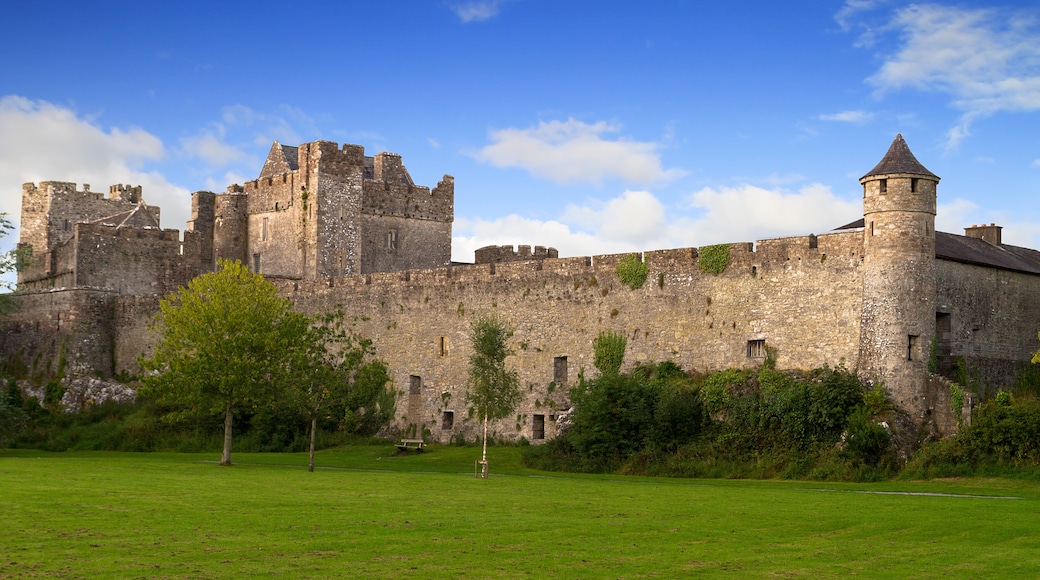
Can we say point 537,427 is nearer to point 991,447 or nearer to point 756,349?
point 756,349

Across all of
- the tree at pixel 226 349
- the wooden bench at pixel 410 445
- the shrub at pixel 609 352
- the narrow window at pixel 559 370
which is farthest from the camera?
the wooden bench at pixel 410 445

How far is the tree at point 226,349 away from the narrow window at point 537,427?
1010 cm

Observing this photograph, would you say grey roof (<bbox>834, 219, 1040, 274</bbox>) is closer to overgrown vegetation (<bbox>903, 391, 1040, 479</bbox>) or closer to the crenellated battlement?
overgrown vegetation (<bbox>903, 391, 1040, 479</bbox>)

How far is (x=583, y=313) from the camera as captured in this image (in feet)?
156

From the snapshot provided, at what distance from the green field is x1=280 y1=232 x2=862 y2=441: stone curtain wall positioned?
775 cm

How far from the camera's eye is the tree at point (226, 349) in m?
42.9

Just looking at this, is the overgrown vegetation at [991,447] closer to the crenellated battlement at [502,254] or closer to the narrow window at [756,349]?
the narrow window at [756,349]

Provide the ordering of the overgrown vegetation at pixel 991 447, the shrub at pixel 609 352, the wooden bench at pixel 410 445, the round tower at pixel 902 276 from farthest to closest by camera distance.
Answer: the wooden bench at pixel 410 445
the shrub at pixel 609 352
the round tower at pixel 902 276
the overgrown vegetation at pixel 991 447

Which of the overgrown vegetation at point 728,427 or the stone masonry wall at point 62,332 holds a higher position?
the stone masonry wall at point 62,332

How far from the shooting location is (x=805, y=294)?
41.5m

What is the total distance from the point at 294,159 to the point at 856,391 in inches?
1431

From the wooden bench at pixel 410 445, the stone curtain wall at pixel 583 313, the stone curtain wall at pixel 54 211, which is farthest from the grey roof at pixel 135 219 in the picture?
the wooden bench at pixel 410 445

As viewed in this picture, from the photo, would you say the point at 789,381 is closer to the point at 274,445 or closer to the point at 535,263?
the point at 535,263

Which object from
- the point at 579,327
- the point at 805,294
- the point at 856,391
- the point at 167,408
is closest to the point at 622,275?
the point at 579,327
